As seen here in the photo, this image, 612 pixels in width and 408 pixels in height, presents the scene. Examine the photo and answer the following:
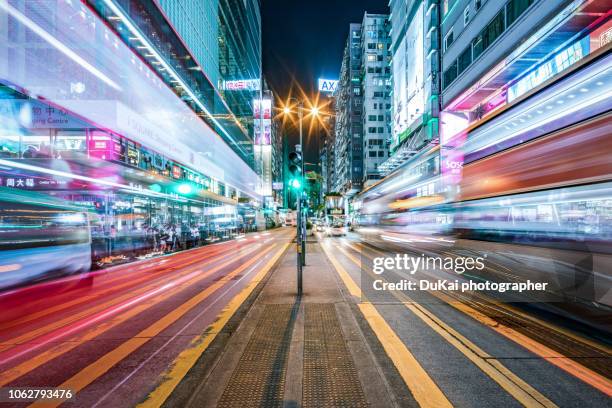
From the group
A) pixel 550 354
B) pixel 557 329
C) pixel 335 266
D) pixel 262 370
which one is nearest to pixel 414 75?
pixel 335 266

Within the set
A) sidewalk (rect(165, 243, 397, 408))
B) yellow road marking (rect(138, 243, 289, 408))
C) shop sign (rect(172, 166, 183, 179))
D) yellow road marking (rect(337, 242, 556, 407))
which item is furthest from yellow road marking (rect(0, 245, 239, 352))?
shop sign (rect(172, 166, 183, 179))

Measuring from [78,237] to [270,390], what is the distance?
347 inches

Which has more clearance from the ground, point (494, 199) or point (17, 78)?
point (17, 78)

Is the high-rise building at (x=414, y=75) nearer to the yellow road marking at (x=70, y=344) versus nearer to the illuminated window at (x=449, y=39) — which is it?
the illuminated window at (x=449, y=39)

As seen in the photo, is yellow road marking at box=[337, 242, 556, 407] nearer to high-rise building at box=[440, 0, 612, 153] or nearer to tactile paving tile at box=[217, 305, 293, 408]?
tactile paving tile at box=[217, 305, 293, 408]

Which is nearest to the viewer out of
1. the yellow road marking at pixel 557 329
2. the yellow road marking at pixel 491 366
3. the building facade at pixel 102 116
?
the yellow road marking at pixel 491 366

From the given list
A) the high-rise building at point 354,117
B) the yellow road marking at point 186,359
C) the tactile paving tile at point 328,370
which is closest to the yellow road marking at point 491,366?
the tactile paving tile at point 328,370

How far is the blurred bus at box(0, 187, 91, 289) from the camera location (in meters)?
6.96

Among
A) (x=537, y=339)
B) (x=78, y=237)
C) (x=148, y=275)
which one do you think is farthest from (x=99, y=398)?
(x=148, y=275)

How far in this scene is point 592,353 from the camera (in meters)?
4.15

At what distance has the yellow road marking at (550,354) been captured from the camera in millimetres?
3446

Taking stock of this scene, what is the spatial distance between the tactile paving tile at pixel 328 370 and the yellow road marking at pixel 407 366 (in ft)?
2.03

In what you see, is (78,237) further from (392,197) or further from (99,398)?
(392,197)

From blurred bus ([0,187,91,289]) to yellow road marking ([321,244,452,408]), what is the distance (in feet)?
27.7
